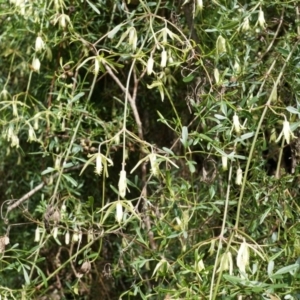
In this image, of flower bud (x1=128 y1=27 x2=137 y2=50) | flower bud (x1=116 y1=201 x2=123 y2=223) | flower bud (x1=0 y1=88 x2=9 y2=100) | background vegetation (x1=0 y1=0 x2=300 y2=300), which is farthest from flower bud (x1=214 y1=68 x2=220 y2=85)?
flower bud (x1=0 y1=88 x2=9 y2=100)

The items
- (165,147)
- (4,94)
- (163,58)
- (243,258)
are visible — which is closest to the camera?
(243,258)

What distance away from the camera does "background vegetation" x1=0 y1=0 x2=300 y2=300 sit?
0.94 m

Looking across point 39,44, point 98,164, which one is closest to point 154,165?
point 98,164

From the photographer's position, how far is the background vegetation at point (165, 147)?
937mm

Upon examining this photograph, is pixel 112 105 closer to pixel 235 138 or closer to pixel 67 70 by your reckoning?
pixel 67 70

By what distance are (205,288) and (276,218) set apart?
0.79ft

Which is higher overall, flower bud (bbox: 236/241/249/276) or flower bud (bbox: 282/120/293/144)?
flower bud (bbox: 282/120/293/144)

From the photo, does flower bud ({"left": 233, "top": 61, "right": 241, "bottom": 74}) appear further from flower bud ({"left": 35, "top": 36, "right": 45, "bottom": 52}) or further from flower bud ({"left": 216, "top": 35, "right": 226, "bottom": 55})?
flower bud ({"left": 35, "top": 36, "right": 45, "bottom": 52})

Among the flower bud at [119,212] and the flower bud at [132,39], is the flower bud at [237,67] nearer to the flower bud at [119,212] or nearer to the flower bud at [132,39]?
the flower bud at [132,39]

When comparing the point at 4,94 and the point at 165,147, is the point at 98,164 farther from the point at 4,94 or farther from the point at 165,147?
the point at 4,94

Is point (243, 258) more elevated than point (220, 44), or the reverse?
point (220, 44)

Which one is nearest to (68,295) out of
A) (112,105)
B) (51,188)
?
(51,188)

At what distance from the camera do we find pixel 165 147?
1.13 metres

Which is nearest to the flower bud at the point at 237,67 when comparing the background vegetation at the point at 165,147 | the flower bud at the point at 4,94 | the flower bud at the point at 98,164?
the background vegetation at the point at 165,147
